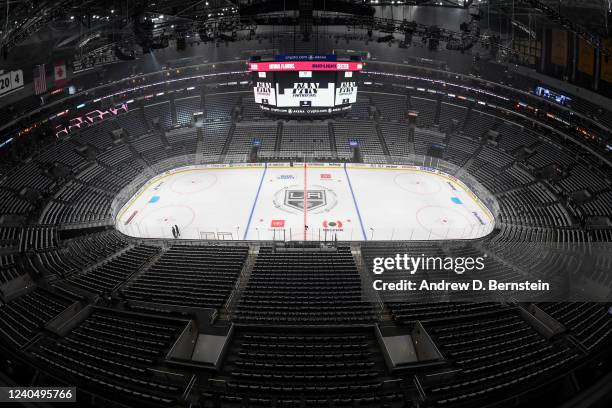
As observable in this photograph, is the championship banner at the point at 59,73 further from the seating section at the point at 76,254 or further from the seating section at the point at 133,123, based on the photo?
the seating section at the point at 76,254

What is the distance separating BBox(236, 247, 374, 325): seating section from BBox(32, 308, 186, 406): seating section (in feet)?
8.93

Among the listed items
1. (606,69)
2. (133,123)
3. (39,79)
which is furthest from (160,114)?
(606,69)

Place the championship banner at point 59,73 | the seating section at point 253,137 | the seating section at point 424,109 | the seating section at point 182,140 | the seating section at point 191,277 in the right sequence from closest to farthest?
the seating section at point 191,277, the championship banner at point 59,73, the seating section at point 182,140, the seating section at point 253,137, the seating section at point 424,109

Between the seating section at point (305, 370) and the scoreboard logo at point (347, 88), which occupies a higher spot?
Answer: the scoreboard logo at point (347, 88)

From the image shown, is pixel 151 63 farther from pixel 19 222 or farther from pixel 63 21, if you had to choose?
pixel 19 222

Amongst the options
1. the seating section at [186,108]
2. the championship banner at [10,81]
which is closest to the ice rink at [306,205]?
the seating section at [186,108]

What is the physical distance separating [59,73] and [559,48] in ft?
114

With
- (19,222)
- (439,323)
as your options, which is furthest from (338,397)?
(19,222)

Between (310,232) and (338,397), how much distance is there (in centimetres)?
1344

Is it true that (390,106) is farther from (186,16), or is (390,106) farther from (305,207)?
(186,16)

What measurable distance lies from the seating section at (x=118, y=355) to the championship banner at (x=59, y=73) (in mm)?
20517

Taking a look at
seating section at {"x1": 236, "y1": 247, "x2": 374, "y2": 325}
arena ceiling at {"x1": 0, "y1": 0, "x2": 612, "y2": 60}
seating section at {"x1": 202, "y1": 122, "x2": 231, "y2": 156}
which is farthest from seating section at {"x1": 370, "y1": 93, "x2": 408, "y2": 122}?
seating section at {"x1": 236, "y1": 247, "x2": 374, "y2": 325}

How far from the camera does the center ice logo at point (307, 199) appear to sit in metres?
25.1

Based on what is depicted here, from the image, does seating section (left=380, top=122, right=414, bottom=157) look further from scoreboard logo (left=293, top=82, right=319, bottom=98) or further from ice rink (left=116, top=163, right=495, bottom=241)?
scoreboard logo (left=293, top=82, right=319, bottom=98)
